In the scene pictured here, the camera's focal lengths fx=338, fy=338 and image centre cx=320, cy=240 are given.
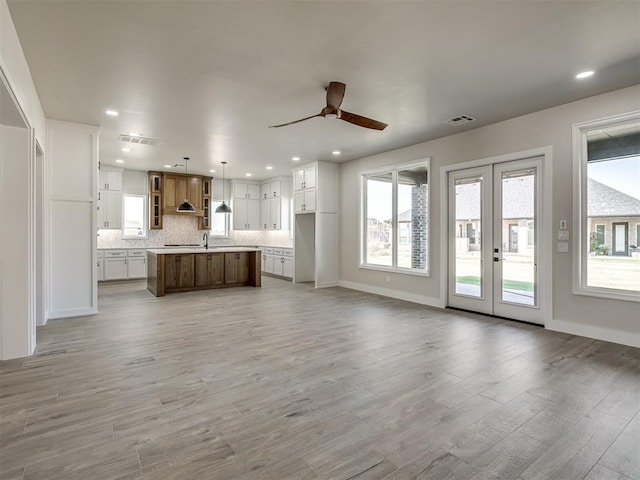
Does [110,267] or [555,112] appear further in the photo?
[110,267]

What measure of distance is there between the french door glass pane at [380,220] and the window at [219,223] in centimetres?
513

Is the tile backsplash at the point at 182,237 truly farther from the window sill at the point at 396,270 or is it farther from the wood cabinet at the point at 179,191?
the window sill at the point at 396,270

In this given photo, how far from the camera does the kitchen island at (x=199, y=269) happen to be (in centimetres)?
703

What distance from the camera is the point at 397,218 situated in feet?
22.6

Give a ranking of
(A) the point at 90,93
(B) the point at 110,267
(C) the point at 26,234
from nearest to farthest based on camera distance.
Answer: (C) the point at 26,234 < (A) the point at 90,93 < (B) the point at 110,267

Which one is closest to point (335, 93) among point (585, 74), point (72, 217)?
point (585, 74)

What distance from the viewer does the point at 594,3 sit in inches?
99.0

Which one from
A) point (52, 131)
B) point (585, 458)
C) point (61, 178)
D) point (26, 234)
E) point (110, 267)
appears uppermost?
point (52, 131)

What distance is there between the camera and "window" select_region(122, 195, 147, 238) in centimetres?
926

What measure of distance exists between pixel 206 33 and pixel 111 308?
15.8ft

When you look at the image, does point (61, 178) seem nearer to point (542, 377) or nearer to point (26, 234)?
point (26, 234)

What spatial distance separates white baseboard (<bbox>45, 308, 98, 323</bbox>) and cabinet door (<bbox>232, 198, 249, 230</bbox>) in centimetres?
562

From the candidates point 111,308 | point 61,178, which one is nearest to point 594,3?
point 61,178

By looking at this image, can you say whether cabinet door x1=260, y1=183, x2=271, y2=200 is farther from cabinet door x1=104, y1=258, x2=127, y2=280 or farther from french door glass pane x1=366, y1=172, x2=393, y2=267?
cabinet door x1=104, y1=258, x2=127, y2=280
